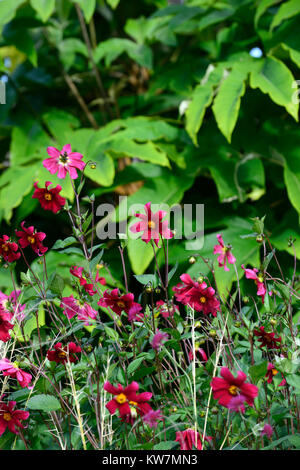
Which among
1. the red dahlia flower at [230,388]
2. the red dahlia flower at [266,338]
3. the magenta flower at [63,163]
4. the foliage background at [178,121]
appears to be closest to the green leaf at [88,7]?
the foliage background at [178,121]

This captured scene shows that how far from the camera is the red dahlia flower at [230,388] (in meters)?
0.56

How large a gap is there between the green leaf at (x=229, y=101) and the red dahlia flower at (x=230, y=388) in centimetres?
83

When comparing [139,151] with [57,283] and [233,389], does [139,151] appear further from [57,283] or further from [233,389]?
[233,389]

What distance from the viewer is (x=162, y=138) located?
1598 mm

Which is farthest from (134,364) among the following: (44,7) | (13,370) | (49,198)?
(44,7)

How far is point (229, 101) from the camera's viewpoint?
1352mm

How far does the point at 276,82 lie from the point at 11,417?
107cm

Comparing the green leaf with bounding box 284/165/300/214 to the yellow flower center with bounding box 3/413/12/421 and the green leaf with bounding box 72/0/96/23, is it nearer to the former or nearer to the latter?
the green leaf with bounding box 72/0/96/23

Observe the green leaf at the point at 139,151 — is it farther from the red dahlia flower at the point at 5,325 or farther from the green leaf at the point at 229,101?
the red dahlia flower at the point at 5,325

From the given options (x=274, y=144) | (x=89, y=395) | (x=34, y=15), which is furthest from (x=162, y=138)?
(x=89, y=395)

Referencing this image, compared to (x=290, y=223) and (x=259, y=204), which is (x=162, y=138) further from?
(x=290, y=223)

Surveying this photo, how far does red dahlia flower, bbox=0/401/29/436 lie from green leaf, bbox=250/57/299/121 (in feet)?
3.13
